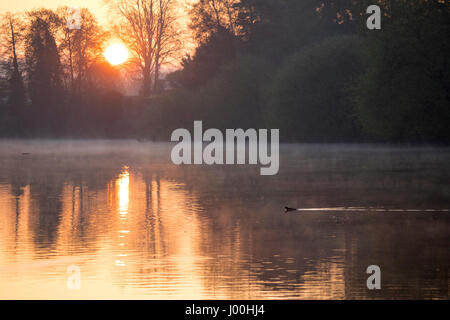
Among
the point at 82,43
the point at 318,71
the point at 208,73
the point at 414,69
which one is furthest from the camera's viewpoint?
the point at 82,43

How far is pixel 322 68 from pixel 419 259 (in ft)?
162

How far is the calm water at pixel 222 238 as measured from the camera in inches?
404

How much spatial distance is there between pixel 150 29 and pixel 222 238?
61.9m

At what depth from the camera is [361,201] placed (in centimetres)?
2020

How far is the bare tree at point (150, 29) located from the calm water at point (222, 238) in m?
48.0

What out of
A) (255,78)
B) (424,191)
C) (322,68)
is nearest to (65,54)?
(255,78)

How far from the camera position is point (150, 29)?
245 ft

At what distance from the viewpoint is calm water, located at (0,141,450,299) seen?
10.3 metres

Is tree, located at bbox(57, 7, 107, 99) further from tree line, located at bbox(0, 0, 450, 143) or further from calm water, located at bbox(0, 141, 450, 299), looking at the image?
calm water, located at bbox(0, 141, 450, 299)

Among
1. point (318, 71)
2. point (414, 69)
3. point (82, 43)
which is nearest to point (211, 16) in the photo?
point (82, 43)

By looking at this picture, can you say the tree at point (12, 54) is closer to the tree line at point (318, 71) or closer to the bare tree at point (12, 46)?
the bare tree at point (12, 46)

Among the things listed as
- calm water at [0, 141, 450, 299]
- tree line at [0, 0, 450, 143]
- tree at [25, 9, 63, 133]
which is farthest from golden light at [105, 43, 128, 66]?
calm water at [0, 141, 450, 299]

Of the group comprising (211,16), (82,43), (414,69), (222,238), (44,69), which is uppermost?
(211,16)

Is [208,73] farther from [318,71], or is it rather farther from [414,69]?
[414,69]
